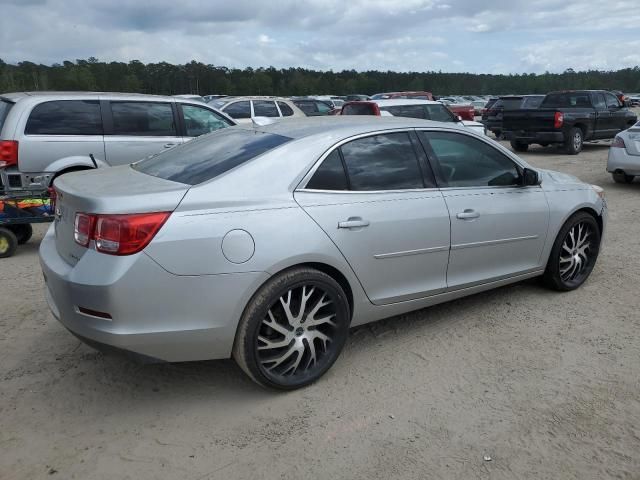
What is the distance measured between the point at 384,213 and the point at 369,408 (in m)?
1.19

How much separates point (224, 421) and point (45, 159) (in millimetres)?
5271

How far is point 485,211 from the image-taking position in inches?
162

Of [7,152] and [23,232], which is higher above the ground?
[7,152]

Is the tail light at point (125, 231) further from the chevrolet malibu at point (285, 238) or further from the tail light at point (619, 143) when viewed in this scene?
the tail light at point (619, 143)

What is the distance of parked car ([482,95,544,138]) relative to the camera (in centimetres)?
1969

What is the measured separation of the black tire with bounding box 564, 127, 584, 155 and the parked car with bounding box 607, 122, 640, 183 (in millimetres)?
5116

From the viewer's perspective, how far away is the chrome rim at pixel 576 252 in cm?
485

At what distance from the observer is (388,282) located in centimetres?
368

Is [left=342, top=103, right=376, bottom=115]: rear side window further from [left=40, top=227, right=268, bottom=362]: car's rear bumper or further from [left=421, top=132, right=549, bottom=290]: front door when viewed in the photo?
[left=40, top=227, right=268, bottom=362]: car's rear bumper

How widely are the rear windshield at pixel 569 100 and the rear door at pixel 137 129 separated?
12407 mm

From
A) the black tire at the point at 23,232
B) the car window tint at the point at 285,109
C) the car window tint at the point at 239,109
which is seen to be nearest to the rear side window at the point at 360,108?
the car window tint at the point at 285,109

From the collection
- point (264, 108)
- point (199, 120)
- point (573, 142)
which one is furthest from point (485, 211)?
point (573, 142)

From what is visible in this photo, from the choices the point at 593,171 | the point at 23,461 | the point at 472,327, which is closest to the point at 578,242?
the point at 472,327

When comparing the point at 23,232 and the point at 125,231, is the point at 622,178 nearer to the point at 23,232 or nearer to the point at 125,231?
the point at 23,232
